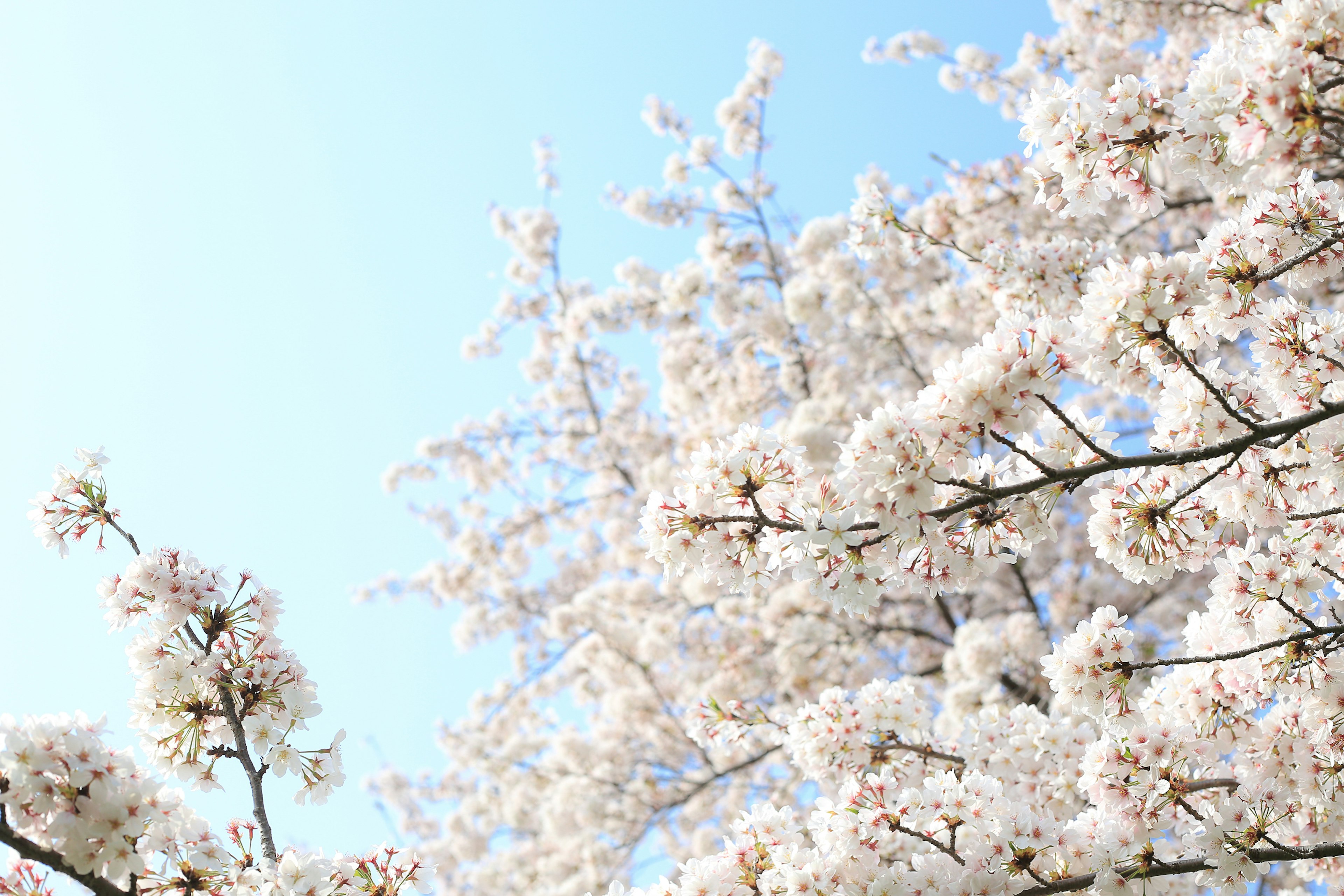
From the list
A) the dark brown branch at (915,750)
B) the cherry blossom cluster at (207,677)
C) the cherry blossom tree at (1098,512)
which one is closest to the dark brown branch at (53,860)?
the cherry blossom cluster at (207,677)

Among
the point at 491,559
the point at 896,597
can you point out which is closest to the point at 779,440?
the point at 896,597

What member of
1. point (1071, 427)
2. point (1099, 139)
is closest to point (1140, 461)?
point (1071, 427)

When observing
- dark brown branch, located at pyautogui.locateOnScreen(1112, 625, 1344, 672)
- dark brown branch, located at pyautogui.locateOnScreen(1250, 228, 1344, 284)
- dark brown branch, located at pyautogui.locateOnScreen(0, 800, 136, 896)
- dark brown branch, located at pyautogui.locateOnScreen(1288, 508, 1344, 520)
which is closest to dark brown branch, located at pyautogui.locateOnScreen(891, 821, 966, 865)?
dark brown branch, located at pyautogui.locateOnScreen(1112, 625, 1344, 672)

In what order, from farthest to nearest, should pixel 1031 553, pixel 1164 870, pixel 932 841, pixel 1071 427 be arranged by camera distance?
pixel 1031 553 → pixel 932 841 → pixel 1164 870 → pixel 1071 427

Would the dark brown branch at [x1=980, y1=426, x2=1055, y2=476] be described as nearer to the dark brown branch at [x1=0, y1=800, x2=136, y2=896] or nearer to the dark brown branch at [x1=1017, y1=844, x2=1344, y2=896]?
the dark brown branch at [x1=1017, y1=844, x2=1344, y2=896]

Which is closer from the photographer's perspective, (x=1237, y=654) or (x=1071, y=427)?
(x=1071, y=427)

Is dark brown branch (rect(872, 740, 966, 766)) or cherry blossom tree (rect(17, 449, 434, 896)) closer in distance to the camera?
cherry blossom tree (rect(17, 449, 434, 896))

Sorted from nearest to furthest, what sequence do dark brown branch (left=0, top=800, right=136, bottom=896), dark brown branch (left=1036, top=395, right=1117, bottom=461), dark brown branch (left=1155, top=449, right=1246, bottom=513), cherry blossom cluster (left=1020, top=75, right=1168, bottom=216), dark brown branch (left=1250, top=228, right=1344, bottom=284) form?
dark brown branch (left=0, top=800, right=136, bottom=896)
dark brown branch (left=1036, top=395, right=1117, bottom=461)
dark brown branch (left=1155, top=449, right=1246, bottom=513)
dark brown branch (left=1250, top=228, right=1344, bottom=284)
cherry blossom cluster (left=1020, top=75, right=1168, bottom=216)

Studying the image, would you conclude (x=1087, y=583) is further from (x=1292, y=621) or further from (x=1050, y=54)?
(x=1292, y=621)

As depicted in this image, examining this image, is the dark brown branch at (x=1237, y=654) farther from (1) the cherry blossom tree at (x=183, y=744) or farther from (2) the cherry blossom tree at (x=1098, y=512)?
(1) the cherry blossom tree at (x=183, y=744)

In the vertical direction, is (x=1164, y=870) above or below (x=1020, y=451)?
below

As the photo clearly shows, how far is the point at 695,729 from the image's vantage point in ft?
14.9

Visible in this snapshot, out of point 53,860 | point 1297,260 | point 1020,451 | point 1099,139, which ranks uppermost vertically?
point 1099,139

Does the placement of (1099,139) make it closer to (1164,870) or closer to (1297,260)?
(1297,260)
